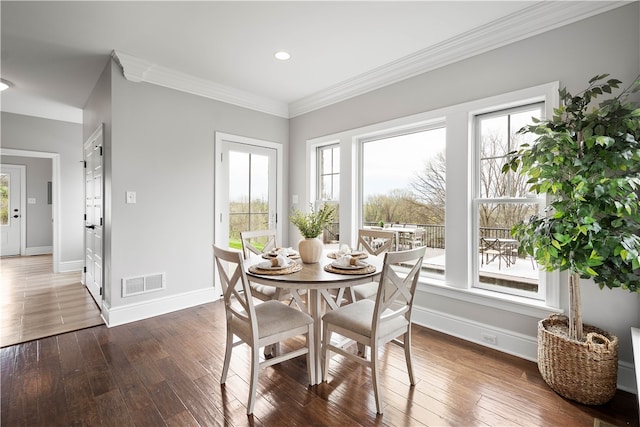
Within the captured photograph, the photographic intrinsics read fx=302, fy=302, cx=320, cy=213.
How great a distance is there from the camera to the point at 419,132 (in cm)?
329

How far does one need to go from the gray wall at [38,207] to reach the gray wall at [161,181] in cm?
440

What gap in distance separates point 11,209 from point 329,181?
7333 mm

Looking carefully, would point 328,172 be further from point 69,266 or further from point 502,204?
point 69,266

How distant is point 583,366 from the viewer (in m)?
1.83

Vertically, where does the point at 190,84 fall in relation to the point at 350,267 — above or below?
above

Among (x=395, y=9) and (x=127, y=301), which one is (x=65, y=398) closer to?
(x=127, y=301)

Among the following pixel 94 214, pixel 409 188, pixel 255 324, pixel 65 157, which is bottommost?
pixel 255 324

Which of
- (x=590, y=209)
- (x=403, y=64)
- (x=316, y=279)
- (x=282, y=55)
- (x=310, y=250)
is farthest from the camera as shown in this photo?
(x=403, y=64)

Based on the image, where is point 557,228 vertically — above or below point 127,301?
above

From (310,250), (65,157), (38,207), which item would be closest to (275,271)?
(310,250)

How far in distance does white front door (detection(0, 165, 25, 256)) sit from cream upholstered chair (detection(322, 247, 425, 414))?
8.21 meters

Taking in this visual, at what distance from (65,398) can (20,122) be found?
17.2 ft

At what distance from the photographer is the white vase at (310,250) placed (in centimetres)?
237

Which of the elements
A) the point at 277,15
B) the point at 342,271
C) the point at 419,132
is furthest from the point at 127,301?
the point at 419,132
